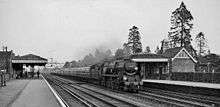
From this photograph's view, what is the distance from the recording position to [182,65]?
51.8 metres

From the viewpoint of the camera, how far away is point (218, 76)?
30.0m

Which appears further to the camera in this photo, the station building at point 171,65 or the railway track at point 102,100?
the station building at point 171,65

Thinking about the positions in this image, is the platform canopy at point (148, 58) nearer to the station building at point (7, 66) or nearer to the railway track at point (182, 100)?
the railway track at point (182, 100)

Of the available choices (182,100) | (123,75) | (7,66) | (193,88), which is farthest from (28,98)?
(7,66)

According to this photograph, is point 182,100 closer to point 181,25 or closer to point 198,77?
point 198,77

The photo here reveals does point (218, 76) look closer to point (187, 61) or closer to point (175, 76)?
point (175, 76)

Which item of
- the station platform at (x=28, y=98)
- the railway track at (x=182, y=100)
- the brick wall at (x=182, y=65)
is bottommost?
the station platform at (x=28, y=98)

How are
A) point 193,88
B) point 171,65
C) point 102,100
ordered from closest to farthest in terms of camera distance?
1. point 102,100
2. point 193,88
3. point 171,65

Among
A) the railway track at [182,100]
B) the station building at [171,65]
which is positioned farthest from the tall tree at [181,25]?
the railway track at [182,100]

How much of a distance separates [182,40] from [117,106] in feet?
173

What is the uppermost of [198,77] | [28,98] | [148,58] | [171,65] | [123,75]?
[148,58]

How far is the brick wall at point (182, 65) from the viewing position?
→ 50.6 meters

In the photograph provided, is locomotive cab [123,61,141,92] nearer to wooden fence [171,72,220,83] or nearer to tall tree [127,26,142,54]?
wooden fence [171,72,220,83]

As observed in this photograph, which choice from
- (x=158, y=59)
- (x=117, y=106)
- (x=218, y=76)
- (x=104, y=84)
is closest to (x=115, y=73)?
(x=104, y=84)
